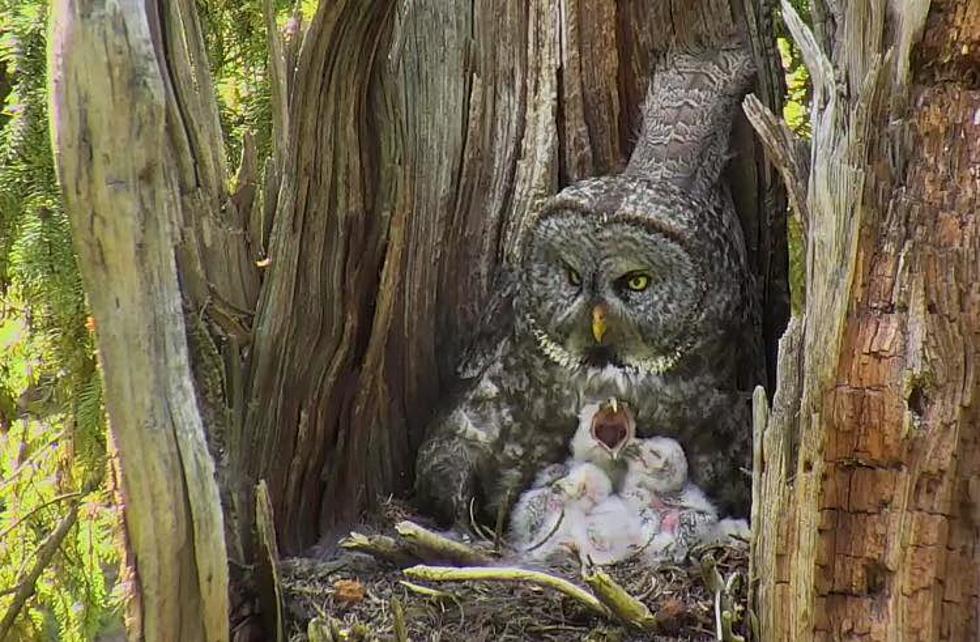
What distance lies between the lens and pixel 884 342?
1.79 metres

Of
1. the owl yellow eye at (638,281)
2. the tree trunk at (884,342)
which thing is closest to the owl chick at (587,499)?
the owl yellow eye at (638,281)

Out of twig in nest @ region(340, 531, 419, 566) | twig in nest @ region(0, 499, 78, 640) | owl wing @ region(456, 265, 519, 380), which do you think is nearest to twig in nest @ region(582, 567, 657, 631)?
twig in nest @ region(340, 531, 419, 566)

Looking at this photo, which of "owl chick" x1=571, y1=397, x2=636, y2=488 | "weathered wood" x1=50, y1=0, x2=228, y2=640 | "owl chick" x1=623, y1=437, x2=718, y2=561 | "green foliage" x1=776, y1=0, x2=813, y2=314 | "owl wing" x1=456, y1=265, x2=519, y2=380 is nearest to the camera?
"weathered wood" x1=50, y1=0, x2=228, y2=640

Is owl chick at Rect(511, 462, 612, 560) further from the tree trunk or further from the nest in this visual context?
the tree trunk

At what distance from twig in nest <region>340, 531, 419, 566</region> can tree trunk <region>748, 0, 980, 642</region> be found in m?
0.68

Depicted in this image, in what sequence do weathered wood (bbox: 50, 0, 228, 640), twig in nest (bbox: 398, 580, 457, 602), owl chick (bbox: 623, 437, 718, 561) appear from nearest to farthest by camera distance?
weathered wood (bbox: 50, 0, 228, 640) → twig in nest (bbox: 398, 580, 457, 602) → owl chick (bbox: 623, 437, 718, 561)

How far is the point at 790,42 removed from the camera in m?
2.87

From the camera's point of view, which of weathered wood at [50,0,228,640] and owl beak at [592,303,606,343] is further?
owl beak at [592,303,606,343]

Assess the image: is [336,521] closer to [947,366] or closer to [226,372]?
[226,372]

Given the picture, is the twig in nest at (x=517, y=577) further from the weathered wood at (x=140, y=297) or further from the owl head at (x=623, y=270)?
the owl head at (x=623, y=270)

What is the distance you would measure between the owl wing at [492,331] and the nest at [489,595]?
46 centimetres

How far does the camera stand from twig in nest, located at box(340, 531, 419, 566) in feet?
7.21

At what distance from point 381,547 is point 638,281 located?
0.68m

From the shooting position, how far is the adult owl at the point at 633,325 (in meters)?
2.42
